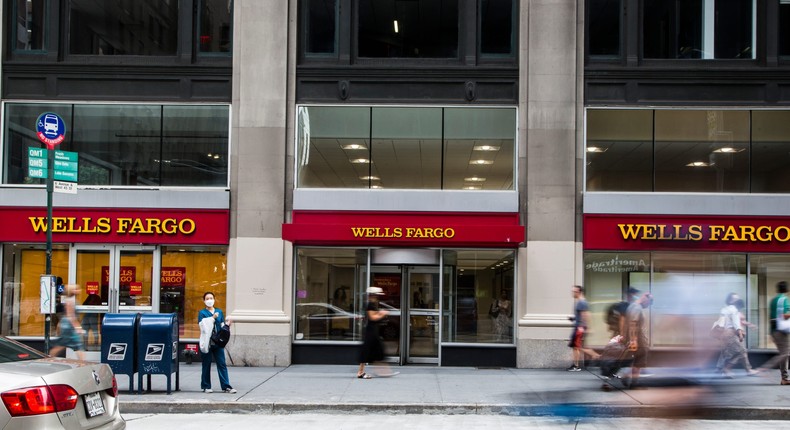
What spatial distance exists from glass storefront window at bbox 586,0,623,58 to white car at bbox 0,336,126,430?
13496 millimetres

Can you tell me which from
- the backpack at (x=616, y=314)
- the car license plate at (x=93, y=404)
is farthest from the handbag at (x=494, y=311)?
the car license plate at (x=93, y=404)

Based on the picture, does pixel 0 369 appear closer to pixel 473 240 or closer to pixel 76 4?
pixel 473 240

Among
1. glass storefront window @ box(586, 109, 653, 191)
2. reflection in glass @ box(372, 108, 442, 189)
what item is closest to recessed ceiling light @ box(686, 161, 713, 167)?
glass storefront window @ box(586, 109, 653, 191)

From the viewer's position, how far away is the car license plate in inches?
260

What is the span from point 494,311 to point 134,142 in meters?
9.02

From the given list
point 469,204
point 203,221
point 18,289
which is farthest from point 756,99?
point 18,289

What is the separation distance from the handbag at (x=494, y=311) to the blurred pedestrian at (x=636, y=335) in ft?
13.0

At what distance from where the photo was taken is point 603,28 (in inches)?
684

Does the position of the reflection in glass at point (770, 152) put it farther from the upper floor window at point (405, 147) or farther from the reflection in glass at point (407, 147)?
the reflection in glass at point (407, 147)

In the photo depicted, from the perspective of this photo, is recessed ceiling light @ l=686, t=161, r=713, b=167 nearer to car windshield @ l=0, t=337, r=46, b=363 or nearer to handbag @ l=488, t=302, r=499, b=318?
handbag @ l=488, t=302, r=499, b=318

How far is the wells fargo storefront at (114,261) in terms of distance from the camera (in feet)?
55.8

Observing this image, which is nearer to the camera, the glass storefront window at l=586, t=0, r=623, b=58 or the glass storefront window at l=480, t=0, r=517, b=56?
the glass storefront window at l=586, t=0, r=623, b=58

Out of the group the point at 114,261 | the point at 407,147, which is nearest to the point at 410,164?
the point at 407,147

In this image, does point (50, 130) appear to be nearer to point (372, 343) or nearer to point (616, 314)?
point (372, 343)
